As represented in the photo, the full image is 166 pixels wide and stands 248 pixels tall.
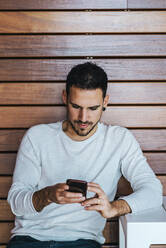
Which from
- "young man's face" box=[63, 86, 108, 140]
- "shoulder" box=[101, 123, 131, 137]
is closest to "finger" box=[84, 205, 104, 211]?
"young man's face" box=[63, 86, 108, 140]

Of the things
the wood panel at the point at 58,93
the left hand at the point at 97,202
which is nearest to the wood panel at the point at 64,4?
the wood panel at the point at 58,93

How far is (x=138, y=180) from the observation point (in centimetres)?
200

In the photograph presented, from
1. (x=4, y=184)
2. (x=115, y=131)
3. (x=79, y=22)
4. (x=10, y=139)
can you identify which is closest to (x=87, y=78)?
(x=115, y=131)

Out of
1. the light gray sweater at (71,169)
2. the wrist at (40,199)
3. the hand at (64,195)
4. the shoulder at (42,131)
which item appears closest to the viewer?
the hand at (64,195)

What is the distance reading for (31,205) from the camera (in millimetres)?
1802

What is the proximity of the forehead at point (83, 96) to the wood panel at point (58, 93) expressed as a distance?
1.57ft

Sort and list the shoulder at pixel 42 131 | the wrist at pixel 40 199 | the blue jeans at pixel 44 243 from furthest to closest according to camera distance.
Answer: the shoulder at pixel 42 131 → the blue jeans at pixel 44 243 → the wrist at pixel 40 199

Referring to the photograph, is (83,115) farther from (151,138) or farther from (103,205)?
(151,138)

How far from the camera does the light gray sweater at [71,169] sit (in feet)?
6.59

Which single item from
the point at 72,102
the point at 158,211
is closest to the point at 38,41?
the point at 72,102

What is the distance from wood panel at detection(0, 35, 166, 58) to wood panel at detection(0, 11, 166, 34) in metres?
0.05

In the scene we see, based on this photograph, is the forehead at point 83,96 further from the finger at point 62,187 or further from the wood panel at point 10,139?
the wood panel at point 10,139

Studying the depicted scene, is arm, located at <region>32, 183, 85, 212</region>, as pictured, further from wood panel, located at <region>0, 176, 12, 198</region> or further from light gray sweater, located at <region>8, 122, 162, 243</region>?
wood panel, located at <region>0, 176, 12, 198</region>

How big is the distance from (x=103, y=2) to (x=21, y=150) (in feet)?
4.11
